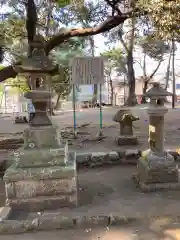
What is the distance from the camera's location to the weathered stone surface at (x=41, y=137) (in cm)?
450

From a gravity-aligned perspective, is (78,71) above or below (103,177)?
above

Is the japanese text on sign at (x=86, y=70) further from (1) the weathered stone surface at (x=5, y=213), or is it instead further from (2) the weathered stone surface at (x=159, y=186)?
(1) the weathered stone surface at (x=5, y=213)

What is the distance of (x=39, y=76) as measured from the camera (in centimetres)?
464

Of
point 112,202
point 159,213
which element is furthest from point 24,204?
point 159,213

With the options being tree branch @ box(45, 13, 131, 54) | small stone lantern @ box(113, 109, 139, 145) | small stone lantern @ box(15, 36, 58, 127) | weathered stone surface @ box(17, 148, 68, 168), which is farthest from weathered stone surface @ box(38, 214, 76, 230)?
tree branch @ box(45, 13, 131, 54)

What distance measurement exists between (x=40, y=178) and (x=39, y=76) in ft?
5.65

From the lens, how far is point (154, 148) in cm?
528

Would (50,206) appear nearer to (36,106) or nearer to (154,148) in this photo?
(36,106)

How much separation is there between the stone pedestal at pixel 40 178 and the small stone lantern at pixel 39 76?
11.1 inches

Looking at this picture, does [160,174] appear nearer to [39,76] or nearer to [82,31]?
[39,76]

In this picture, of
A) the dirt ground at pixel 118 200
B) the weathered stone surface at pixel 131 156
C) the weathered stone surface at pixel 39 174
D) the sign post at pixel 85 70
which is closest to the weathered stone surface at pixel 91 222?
the dirt ground at pixel 118 200

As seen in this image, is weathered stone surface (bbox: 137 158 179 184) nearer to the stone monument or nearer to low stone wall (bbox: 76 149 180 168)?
the stone monument

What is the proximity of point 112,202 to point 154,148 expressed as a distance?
4.63 ft

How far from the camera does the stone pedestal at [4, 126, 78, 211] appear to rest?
13.9ft
